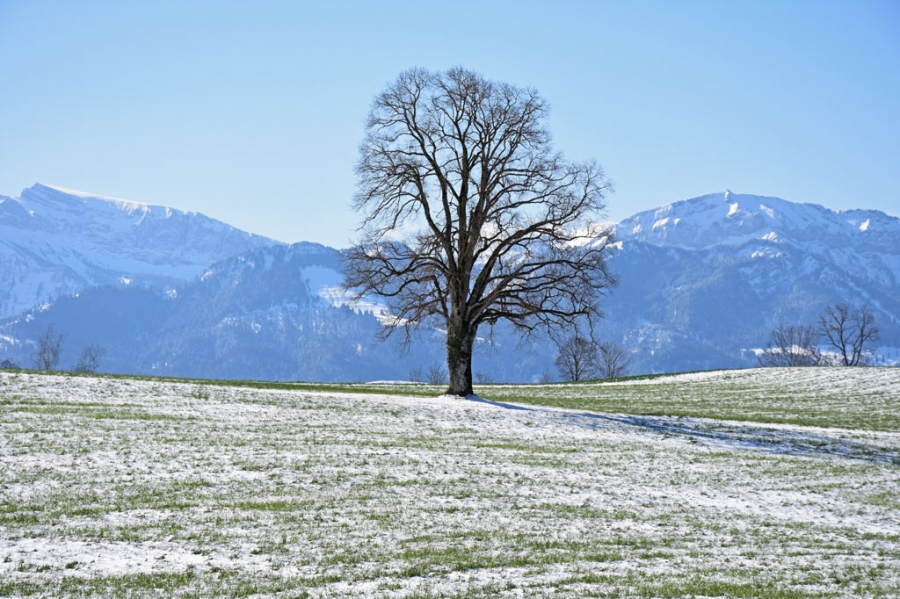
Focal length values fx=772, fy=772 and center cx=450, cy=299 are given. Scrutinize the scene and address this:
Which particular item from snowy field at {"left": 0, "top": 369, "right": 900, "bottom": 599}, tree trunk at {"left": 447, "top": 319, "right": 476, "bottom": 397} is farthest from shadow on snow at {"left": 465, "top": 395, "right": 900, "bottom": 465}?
tree trunk at {"left": 447, "top": 319, "right": 476, "bottom": 397}

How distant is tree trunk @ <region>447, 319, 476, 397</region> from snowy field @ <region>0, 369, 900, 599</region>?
6.66 m

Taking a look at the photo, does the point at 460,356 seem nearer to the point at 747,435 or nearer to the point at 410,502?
the point at 747,435

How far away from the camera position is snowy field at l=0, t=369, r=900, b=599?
38.0 feet

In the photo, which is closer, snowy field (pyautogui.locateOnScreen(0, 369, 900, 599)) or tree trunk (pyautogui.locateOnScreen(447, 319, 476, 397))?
snowy field (pyautogui.locateOnScreen(0, 369, 900, 599))

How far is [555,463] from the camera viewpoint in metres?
23.9

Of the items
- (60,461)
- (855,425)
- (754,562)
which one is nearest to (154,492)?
(60,461)

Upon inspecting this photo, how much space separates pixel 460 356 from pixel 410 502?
25.2 m

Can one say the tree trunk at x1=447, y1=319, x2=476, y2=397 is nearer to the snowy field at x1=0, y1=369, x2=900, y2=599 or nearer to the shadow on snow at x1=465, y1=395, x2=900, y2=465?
the shadow on snow at x1=465, y1=395, x2=900, y2=465

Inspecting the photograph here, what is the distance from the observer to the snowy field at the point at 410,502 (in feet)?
38.0

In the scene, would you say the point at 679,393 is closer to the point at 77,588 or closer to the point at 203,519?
the point at 203,519

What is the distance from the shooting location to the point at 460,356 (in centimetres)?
4212

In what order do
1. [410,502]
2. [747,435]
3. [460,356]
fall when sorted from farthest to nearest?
[460,356], [747,435], [410,502]

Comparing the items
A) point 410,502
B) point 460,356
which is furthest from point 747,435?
point 410,502

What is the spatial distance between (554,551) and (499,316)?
28.6 metres
